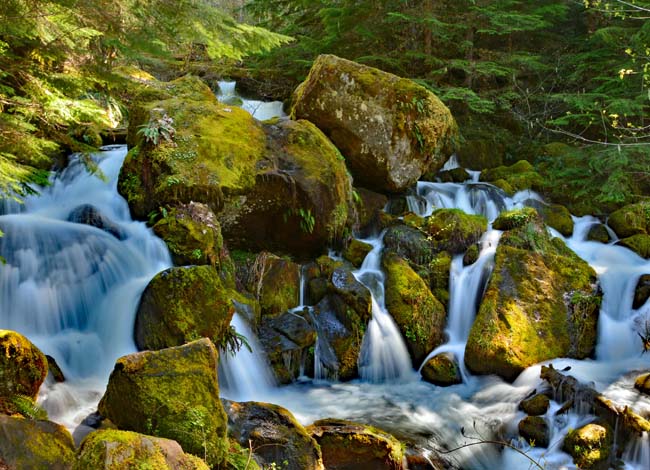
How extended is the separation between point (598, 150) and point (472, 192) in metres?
3.57

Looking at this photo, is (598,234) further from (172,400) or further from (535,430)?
(172,400)

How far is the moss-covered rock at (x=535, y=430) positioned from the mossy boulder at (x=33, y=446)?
4946 millimetres

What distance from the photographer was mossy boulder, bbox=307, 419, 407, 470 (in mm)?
4961

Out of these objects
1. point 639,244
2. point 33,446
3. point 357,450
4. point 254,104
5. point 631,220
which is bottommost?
point 357,450

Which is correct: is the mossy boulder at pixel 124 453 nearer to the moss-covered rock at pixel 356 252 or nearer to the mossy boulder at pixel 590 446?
the mossy boulder at pixel 590 446

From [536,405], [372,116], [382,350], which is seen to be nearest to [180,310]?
[382,350]

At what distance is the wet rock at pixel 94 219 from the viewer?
7645 millimetres

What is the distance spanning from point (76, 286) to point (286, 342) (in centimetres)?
297

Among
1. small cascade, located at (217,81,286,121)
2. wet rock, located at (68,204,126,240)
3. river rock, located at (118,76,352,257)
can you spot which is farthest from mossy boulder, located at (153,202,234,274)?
small cascade, located at (217,81,286,121)

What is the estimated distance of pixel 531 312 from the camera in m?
8.06

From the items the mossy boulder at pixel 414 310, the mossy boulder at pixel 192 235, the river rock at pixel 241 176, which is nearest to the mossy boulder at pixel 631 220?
the mossy boulder at pixel 414 310

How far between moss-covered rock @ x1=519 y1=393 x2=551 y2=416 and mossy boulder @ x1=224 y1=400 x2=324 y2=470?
3175mm

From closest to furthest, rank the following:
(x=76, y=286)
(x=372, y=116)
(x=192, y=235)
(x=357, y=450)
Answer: (x=357, y=450) < (x=76, y=286) < (x=192, y=235) < (x=372, y=116)

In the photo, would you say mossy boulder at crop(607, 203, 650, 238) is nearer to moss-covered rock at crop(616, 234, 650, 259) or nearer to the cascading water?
moss-covered rock at crop(616, 234, 650, 259)
